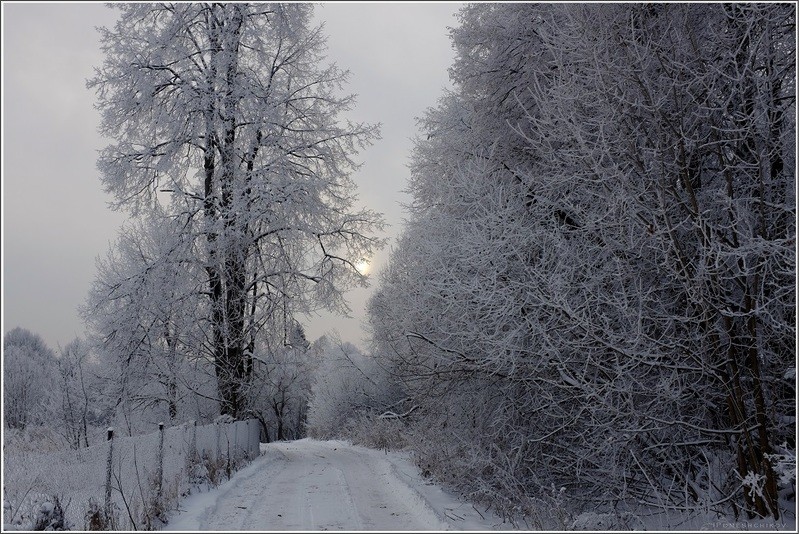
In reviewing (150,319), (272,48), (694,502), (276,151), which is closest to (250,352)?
(150,319)

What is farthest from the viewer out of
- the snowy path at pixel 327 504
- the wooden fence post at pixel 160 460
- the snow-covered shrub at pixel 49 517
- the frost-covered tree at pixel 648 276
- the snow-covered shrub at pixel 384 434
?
the snow-covered shrub at pixel 384 434

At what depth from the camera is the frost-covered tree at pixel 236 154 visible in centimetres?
1384

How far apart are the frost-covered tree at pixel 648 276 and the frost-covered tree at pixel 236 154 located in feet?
22.4

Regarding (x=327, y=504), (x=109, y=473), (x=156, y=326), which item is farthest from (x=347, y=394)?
(x=109, y=473)

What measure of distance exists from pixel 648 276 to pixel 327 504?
17.1 ft

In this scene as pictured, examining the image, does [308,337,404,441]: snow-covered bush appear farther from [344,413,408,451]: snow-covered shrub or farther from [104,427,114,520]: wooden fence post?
[104,427,114,520]: wooden fence post

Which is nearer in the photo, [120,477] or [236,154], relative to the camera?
[120,477]

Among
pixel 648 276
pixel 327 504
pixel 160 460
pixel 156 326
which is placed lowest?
pixel 327 504

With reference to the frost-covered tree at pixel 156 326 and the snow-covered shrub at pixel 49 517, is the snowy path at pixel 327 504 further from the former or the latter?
the frost-covered tree at pixel 156 326

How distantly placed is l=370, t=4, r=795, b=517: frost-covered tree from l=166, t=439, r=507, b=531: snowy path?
87cm

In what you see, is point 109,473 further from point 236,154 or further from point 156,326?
point 236,154

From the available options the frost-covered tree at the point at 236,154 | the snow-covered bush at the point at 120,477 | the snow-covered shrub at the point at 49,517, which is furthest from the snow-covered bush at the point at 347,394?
the snow-covered shrub at the point at 49,517

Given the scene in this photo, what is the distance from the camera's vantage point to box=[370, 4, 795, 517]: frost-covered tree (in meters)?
6.55

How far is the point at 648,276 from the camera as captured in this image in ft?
24.6
